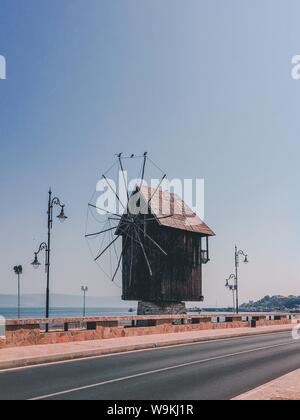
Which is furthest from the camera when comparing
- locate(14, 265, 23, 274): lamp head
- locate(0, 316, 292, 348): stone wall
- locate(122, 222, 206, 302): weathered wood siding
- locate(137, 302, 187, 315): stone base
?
locate(14, 265, 23, 274): lamp head

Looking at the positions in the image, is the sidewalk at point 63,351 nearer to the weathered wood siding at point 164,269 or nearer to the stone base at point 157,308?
the weathered wood siding at point 164,269

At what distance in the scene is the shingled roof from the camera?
42750mm

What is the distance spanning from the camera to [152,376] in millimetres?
12250

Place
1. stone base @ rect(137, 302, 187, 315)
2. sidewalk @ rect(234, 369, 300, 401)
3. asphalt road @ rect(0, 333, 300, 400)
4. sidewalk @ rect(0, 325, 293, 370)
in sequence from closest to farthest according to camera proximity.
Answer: sidewalk @ rect(234, 369, 300, 401), asphalt road @ rect(0, 333, 300, 400), sidewalk @ rect(0, 325, 293, 370), stone base @ rect(137, 302, 187, 315)

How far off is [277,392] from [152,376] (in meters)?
4.00

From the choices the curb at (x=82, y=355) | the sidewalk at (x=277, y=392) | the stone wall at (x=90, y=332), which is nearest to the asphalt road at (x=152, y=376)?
the curb at (x=82, y=355)

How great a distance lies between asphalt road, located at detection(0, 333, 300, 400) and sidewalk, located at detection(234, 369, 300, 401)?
697 millimetres

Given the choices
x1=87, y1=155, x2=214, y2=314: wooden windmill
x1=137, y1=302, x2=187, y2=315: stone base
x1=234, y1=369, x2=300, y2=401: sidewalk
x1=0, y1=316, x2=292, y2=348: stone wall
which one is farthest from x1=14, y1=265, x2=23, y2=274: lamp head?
x1=234, y1=369, x2=300, y2=401: sidewalk

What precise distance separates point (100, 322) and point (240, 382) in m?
12.2

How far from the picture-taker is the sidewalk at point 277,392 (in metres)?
8.50

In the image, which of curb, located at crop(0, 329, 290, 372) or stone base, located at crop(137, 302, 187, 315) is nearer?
curb, located at crop(0, 329, 290, 372)

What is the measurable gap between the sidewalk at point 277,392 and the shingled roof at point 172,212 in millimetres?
31340

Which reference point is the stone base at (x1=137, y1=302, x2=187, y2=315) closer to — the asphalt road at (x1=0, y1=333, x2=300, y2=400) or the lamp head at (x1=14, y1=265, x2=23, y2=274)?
the lamp head at (x1=14, y1=265, x2=23, y2=274)
